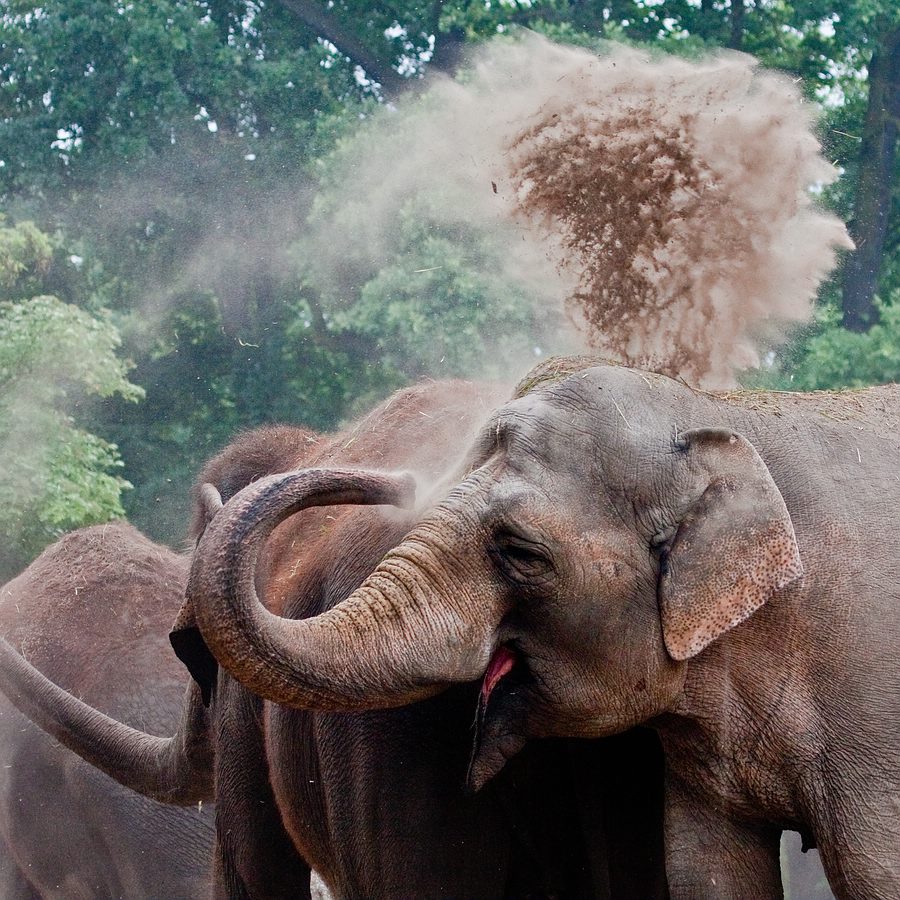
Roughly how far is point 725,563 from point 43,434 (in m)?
10.1

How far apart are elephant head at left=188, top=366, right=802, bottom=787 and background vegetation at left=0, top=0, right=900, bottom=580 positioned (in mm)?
11625

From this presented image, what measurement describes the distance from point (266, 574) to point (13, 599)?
3053 millimetres

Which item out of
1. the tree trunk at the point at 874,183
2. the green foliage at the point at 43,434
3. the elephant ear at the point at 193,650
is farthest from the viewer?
the tree trunk at the point at 874,183

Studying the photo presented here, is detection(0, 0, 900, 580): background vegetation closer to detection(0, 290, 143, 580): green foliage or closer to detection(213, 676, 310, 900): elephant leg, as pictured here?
detection(0, 290, 143, 580): green foliage

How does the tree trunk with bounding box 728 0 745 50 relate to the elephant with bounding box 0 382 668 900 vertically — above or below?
below

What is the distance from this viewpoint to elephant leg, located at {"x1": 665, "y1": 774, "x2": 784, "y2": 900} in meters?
4.05

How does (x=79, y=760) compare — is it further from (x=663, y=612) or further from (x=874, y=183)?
(x=874, y=183)

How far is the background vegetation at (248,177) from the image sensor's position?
1709 cm

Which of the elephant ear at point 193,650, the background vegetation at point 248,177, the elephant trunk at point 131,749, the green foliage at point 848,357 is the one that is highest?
the elephant ear at point 193,650

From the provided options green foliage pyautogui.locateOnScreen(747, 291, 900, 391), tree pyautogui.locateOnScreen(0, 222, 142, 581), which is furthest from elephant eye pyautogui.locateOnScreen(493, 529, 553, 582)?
green foliage pyautogui.locateOnScreen(747, 291, 900, 391)

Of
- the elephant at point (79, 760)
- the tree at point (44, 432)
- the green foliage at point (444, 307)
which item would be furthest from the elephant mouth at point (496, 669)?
the green foliage at point (444, 307)

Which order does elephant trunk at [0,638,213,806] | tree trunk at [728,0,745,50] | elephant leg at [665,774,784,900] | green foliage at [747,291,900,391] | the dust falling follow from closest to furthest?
elephant leg at [665,774,784,900], the dust falling, elephant trunk at [0,638,213,806], green foliage at [747,291,900,391], tree trunk at [728,0,745,50]

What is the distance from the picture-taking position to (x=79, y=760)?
6984mm

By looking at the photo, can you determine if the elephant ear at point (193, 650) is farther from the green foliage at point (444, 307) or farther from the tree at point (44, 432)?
the green foliage at point (444, 307)
